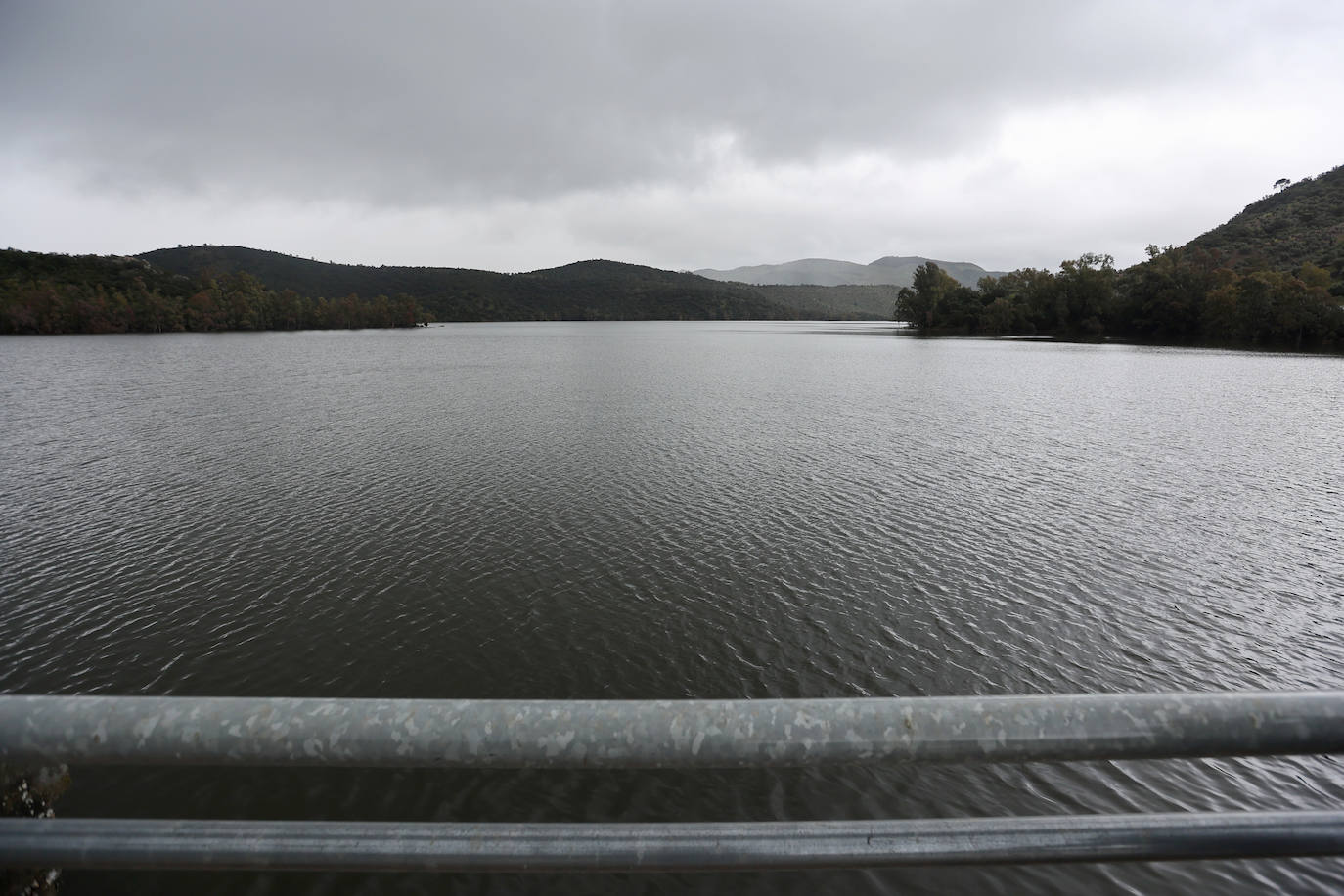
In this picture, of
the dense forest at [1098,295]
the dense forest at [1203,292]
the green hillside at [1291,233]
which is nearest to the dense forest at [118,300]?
the dense forest at [1098,295]

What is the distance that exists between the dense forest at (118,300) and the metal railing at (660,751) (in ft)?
650

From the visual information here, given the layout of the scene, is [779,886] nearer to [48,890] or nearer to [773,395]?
[48,890]

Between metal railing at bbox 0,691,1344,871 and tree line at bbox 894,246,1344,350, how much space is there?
122 metres

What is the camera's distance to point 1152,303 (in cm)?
11419

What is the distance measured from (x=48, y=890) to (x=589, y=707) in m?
8.96

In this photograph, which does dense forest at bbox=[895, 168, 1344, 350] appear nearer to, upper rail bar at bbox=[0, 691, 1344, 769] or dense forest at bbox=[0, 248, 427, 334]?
upper rail bar at bbox=[0, 691, 1344, 769]

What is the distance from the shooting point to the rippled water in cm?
913

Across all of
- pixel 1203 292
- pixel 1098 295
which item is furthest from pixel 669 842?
pixel 1098 295

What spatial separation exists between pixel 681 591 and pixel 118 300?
19930 centimetres

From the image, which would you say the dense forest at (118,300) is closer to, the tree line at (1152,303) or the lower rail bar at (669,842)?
the tree line at (1152,303)

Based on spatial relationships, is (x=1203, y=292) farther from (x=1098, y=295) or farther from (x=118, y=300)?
(x=118, y=300)

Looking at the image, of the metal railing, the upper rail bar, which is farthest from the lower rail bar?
the upper rail bar

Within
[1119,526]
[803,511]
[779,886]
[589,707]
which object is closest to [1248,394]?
[1119,526]

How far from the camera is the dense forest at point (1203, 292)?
90.9 metres
